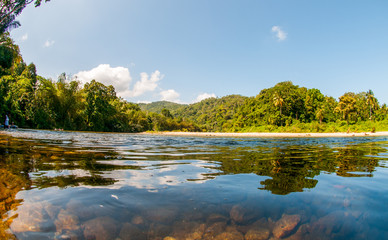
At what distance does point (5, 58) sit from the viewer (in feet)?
120

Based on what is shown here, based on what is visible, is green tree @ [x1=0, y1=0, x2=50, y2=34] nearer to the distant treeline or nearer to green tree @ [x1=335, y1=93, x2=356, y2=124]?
the distant treeline

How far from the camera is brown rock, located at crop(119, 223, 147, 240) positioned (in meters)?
1.55

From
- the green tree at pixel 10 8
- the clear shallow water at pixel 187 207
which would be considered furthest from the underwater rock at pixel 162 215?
the green tree at pixel 10 8

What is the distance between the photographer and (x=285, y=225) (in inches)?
69.2

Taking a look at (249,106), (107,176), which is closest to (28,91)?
(107,176)

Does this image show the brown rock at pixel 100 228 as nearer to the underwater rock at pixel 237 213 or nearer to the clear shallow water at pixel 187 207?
the clear shallow water at pixel 187 207

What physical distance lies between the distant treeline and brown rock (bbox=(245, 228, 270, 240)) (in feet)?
143

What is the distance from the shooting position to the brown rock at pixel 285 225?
165 centimetres

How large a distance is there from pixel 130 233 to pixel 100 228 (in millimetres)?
266

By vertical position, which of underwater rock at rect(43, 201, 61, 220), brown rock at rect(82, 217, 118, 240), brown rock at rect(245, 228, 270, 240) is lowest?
brown rock at rect(245, 228, 270, 240)

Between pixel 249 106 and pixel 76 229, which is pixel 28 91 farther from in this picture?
pixel 249 106

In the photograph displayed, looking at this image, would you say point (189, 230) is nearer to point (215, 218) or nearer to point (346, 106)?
point (215, 218)

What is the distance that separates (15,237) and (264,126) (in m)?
69.7

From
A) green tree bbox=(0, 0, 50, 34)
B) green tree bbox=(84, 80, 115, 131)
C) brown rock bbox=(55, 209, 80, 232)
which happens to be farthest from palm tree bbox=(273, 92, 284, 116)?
brown rock bbox=(55, 209, 80, 232)
